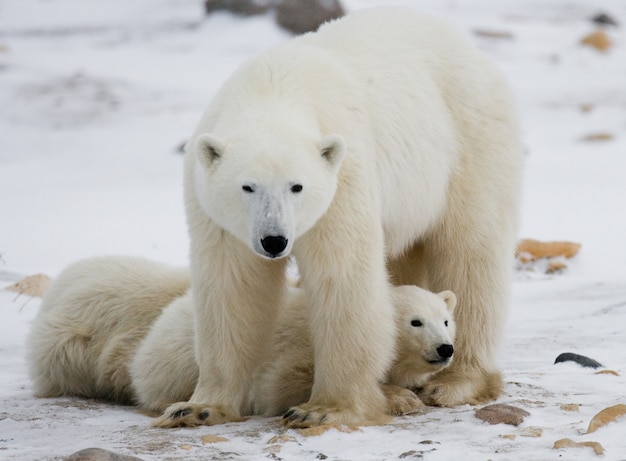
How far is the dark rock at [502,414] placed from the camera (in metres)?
3.63

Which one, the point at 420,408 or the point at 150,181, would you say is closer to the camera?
the point at 420,408

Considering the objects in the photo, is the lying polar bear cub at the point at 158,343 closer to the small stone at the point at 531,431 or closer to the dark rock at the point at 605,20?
the small stone at the point at 531,431

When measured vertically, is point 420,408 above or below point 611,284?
below

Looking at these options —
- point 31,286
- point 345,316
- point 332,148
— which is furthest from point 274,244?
point 31,286

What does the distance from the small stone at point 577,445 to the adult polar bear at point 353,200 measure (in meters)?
0.85

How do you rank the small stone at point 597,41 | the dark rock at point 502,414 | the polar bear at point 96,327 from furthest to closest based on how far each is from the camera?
the small stone at point 597,41 → the polar bear at point 96,327 → the dark rock at point 502,414

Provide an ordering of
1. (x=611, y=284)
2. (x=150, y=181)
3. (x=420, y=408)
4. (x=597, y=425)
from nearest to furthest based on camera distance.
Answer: (x=597, y=425)
(x=420, y=408)
(x=611, y=284)
(x=150, y=181)

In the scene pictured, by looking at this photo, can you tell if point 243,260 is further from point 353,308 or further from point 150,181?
point 150,181

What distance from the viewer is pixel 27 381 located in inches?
195

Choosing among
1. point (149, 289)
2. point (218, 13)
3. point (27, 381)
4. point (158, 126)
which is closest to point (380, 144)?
point (149, 289)

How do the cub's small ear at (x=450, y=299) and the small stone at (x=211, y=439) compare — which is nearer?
the small stone at (x=211, y=439)

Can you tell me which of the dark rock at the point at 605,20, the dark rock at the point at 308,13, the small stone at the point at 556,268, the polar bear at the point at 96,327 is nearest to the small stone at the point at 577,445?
the polar bear at the point at 96,327

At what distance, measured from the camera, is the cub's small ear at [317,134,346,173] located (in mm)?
3609

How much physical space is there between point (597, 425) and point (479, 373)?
45.9 inches
